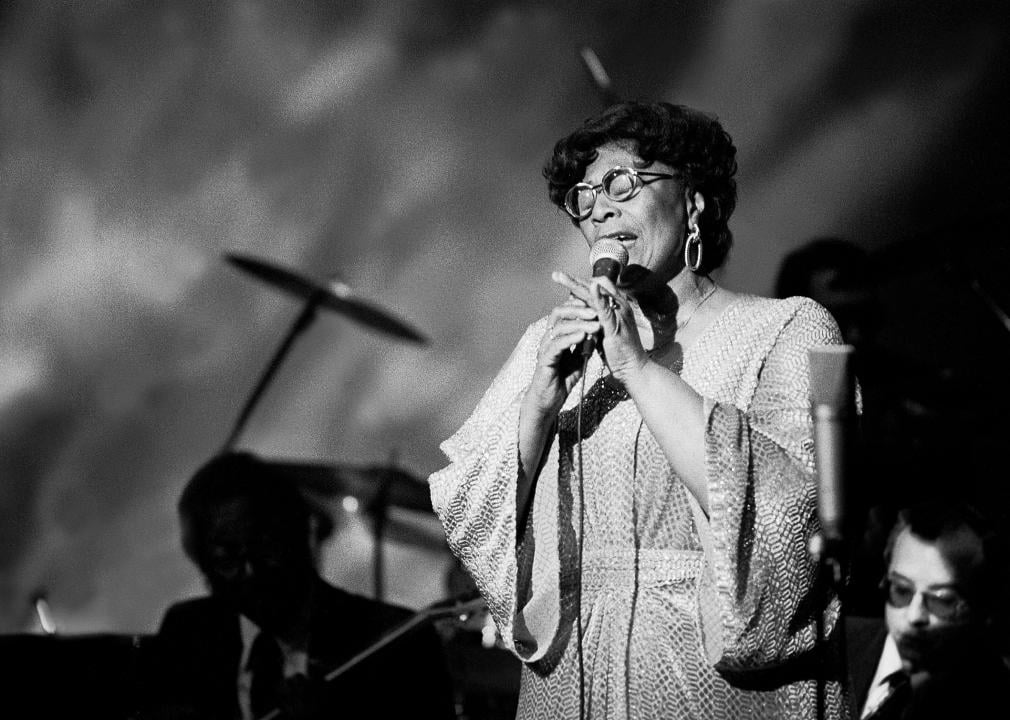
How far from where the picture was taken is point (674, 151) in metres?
1.81

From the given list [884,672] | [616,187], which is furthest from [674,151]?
[884,672]

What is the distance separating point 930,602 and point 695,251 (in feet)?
2.59

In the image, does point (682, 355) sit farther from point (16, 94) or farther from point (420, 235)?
point (16, 94)

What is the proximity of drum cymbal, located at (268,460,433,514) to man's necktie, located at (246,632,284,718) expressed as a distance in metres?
1.15

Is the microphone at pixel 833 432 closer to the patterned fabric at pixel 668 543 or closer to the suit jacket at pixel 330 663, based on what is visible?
the patterned fabric at pixel 668 543

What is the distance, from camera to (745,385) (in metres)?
1.64

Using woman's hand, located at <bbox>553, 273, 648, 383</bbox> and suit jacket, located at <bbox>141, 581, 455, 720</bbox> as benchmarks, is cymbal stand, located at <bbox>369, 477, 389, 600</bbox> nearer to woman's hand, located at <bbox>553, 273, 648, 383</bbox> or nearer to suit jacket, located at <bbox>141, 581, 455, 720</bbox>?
suit jacket, located at <bbox>141, 581, 455, 720</bbox>

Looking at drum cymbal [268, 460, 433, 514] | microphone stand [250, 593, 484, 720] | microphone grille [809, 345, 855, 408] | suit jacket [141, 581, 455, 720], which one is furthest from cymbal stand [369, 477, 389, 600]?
microphone grille [809, 345, 855, 408]

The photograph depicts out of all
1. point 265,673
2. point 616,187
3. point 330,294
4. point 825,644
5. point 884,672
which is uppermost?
point 330,294

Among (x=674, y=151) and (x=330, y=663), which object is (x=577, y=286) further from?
(x=330, y=663)

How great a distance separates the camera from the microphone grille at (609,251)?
5.46ft

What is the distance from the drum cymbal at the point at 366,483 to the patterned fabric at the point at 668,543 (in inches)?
85.5

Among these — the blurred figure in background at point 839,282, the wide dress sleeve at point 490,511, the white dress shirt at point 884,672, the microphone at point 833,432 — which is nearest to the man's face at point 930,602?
the white dress shirt at point 884,672

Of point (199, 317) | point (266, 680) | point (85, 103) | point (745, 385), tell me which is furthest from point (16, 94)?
point (745, 385)
